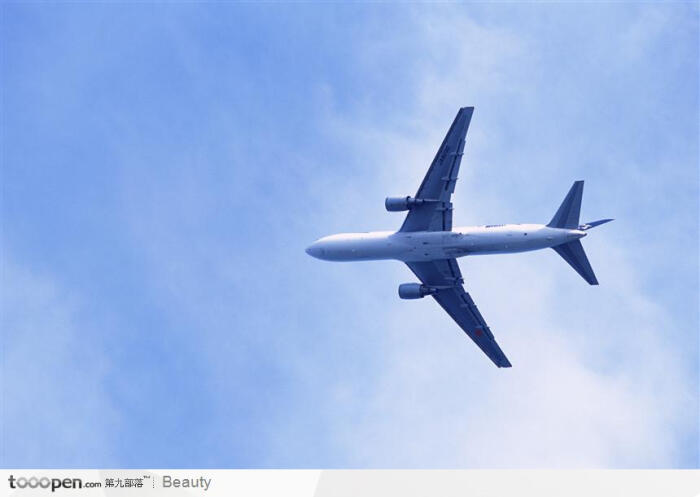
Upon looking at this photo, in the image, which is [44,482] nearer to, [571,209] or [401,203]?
[401,203]

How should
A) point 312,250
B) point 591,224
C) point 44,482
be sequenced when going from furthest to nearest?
point 312,250 → point 591,224 → point 44,482

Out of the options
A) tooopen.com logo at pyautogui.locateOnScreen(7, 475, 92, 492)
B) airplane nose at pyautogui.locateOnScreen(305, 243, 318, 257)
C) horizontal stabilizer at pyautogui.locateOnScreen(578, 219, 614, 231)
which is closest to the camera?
tooopen.com logo at pyautogui.locateOnScreen(7, 475, 92, 492)

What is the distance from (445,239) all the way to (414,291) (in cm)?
775

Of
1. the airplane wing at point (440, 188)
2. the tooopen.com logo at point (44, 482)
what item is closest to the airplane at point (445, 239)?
the airplane wing at point (440, 188)

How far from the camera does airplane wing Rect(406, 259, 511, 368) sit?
234 feet

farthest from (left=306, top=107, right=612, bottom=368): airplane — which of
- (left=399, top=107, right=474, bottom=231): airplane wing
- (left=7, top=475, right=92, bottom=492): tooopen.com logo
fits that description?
(left=7, top=475, right=92, bottom=492): tooopen.com logo

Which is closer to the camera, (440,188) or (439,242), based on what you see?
(440,188)

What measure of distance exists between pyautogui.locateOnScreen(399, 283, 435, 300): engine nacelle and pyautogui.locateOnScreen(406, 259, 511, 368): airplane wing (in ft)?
2.82

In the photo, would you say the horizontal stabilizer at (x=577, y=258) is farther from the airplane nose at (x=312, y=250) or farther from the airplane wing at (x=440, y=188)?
the airplane nose at (x=312, y=250)

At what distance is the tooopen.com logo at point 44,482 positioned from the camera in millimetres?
40000

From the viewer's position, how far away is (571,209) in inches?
2416

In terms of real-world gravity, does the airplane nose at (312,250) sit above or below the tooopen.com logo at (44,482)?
above

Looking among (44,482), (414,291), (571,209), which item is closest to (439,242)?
(414,291)

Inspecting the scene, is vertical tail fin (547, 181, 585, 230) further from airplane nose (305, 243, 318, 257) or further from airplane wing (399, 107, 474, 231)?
airplane nose (305, 243, 318, 257)
